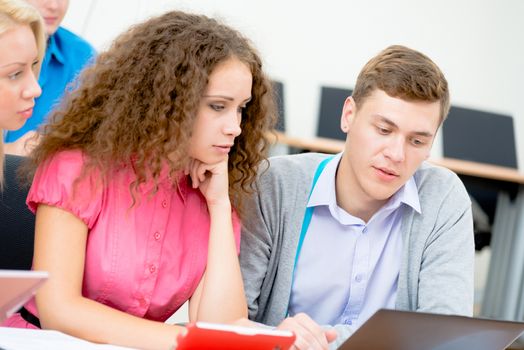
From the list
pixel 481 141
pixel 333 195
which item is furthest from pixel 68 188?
pixel 481 141

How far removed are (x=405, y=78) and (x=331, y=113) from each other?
264cm

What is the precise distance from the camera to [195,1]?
4.96 m

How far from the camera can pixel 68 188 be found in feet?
5.15

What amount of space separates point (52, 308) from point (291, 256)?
558 millimetres

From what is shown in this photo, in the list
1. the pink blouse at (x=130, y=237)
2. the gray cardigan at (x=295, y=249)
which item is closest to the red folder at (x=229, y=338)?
the pink blouse at (x=130, y=237)

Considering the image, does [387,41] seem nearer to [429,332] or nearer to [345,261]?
[345,261]

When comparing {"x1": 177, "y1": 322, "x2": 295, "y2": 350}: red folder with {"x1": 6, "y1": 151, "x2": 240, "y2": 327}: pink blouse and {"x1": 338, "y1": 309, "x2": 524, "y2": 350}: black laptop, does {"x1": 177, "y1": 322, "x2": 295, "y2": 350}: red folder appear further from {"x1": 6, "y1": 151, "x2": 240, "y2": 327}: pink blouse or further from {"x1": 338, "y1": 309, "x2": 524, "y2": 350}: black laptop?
{"x1": 6, "y1": 151, "x2": 240, "y2": 327}: pink blouse

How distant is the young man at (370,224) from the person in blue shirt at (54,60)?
0.94 m

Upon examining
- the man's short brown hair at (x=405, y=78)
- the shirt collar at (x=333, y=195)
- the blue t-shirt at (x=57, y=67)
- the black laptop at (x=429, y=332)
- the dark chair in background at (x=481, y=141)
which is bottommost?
the dark chair in background at (x=481, y=141)

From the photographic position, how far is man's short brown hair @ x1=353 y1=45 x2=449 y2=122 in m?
1.88

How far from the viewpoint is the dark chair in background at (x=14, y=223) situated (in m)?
1.77

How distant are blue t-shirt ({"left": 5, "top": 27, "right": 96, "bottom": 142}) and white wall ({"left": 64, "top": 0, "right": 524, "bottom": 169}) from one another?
8.44 feet

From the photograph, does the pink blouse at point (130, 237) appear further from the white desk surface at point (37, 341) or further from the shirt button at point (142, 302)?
the white desk surface at point (37, 341)

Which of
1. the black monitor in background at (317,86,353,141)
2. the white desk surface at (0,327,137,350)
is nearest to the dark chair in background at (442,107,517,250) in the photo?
the black monitor in background at (317,86,353,141)
